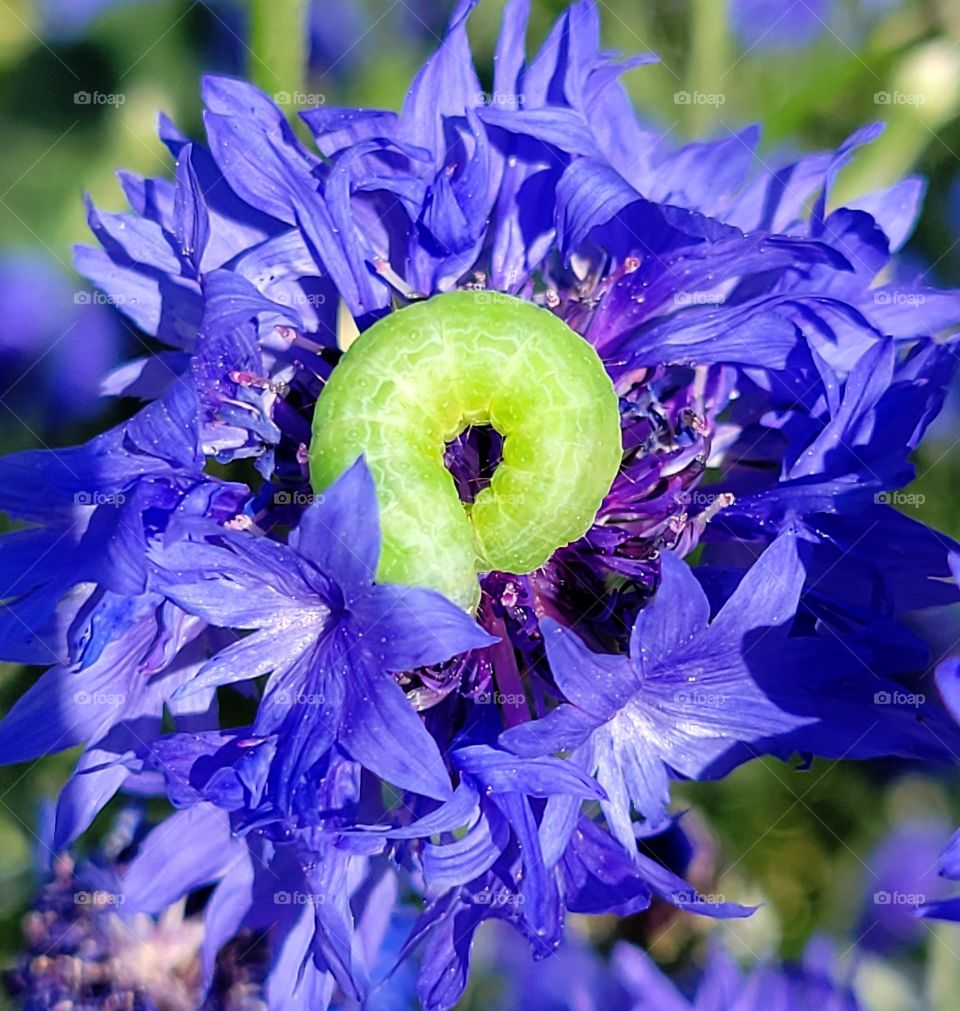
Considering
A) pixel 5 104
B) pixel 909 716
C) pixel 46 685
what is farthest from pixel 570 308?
pixel 5 104

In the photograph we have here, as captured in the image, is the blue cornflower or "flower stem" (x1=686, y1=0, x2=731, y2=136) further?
"flower stem" (x1=686, y1=0, x2=731, y2=136)

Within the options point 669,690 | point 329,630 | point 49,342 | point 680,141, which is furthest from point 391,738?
point 49,342

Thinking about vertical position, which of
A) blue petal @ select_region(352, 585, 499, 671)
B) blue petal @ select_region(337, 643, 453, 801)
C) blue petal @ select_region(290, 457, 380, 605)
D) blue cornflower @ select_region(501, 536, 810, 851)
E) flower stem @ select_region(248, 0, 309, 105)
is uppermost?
flower stem @ select_region(248, 0, 309, 105)

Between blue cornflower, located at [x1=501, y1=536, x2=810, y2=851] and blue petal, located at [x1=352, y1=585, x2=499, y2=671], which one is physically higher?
blue petal, located at [x1=352, y1=585, x2=499, y2=671]

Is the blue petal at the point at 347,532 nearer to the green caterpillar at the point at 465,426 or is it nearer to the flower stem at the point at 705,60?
the green caterpillar at the point at 465,426

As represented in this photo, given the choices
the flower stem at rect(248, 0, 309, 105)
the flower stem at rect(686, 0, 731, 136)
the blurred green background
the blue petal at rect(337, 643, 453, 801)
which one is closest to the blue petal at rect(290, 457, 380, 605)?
the blue petal at rect(337, 643, 453, 801)

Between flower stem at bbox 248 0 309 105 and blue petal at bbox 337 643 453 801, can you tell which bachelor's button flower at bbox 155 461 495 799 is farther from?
flower stem at bbox 248 0 309 105
